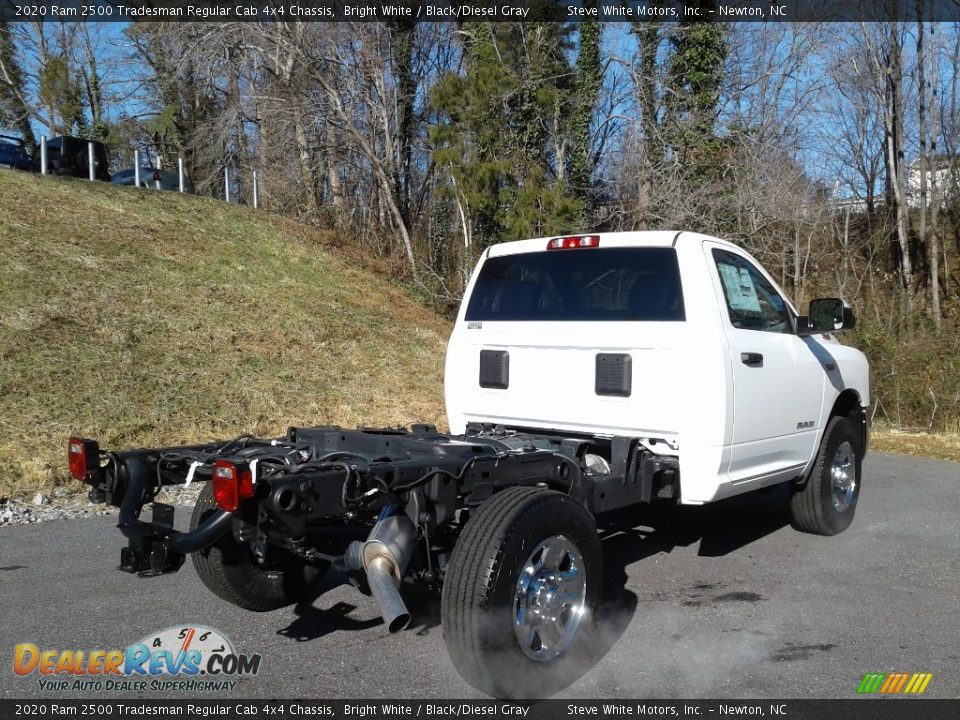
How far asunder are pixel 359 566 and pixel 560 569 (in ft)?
3.29

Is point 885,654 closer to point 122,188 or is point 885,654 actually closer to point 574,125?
point 574,125

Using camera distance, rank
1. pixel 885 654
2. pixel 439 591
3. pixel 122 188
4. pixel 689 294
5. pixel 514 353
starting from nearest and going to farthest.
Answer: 1. pixel 439 591
2. pixel 885 654
3. pixel 689 294
4. pixel 514 353
5. pixel 122 188

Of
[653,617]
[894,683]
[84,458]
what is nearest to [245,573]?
[84,458]

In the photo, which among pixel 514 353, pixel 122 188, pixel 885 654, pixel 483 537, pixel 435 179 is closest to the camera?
pixel 483 537

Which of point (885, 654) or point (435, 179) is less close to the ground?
point (435, 179)

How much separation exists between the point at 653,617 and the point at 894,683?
1289mm

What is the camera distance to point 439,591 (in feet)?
13.4

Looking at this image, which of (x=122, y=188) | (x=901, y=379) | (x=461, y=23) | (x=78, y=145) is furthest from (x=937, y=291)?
(x=78, y=145)

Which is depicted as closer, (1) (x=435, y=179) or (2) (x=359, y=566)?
(2) (x=359, y=566)

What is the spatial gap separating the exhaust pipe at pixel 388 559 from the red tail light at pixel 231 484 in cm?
56

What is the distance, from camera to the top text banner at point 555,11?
19.4 metres

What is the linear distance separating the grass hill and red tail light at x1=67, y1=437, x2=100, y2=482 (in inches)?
169

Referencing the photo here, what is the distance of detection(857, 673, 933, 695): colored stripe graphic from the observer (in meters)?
3.98

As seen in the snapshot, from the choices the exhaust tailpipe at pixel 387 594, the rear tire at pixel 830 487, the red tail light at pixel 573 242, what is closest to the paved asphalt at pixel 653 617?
the rear tire at pixel 830 487
